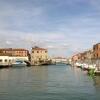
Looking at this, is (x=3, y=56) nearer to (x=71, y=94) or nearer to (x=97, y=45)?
(x=97, y=45)

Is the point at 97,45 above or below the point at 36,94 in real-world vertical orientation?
above

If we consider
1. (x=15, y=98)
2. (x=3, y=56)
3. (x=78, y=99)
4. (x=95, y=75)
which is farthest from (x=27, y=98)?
(x=3, y=56)

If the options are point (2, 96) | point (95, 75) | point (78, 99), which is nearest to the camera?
point (78, 99)

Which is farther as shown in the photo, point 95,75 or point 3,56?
point 3,56

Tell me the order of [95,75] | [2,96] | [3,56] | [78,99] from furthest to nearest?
[3,56] → [95,75] → [2,96] → [78,99]

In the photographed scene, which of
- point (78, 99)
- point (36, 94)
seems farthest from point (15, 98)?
point (78, 99)

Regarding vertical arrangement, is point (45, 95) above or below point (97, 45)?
below

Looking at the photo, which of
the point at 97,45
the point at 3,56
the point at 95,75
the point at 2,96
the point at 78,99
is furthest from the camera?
the point at 3,56

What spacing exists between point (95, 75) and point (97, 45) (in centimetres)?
6601

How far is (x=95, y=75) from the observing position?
200 ft

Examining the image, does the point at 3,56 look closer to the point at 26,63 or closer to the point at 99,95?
the point at 26,63

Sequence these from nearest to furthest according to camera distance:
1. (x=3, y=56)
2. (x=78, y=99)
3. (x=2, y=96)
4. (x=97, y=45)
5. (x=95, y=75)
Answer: (x=78, y=99) < (x=2, y=96) < (x=95, y=75) < (x=97, y=45) < (x=3, y=56)

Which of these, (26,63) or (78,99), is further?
(26,63)

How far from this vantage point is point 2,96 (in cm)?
3297
